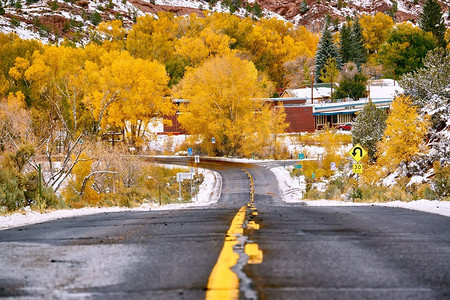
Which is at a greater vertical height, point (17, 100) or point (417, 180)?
point (17, 100)

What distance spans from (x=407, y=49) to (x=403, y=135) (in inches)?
3287

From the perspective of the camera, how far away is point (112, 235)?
588cm

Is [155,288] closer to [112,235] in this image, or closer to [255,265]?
[255,265]

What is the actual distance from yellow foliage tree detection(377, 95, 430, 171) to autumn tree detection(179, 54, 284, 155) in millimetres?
33823

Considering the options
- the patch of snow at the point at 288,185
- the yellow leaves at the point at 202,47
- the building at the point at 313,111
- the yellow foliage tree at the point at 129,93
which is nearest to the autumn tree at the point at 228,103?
the yellow foliage tree at the point at 129,93

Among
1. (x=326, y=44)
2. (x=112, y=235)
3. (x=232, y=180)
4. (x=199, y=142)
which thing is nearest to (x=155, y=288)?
(x=112, y=235)

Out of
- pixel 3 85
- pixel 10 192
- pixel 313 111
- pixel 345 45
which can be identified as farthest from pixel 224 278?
pixel 345 45

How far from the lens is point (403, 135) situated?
32344 millimetres

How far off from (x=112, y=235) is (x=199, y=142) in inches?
2751

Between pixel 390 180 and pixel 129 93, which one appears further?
pixel 129 93

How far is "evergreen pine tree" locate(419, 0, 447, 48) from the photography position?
112188mm

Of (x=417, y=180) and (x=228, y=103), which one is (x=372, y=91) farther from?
(x=417, y=180)

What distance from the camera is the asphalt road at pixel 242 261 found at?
3.05m

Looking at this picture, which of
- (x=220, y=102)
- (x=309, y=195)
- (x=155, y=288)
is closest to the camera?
(x=155, y=288)
